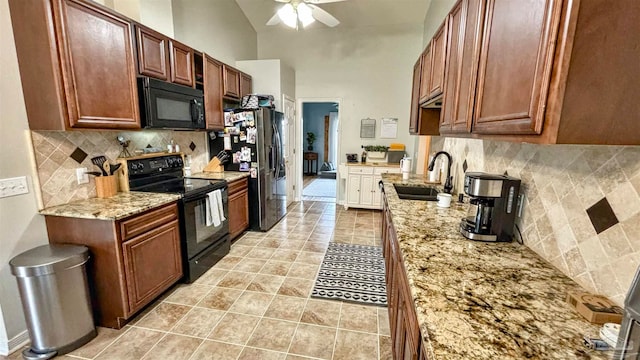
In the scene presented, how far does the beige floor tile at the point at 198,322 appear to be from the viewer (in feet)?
6.40

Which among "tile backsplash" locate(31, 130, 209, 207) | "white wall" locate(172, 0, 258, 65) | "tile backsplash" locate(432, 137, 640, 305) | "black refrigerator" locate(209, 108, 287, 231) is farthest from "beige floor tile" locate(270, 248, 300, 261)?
"white wall" locate(172, 0, 258, 65)

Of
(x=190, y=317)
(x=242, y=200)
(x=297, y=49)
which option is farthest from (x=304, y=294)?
(x=297, y=49)

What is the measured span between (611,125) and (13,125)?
2.95 m

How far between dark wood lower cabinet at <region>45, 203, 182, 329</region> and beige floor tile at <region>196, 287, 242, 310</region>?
423 millimetres

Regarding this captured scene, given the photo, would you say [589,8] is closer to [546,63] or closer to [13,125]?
[546,63]

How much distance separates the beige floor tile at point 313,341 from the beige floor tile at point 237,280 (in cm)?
82

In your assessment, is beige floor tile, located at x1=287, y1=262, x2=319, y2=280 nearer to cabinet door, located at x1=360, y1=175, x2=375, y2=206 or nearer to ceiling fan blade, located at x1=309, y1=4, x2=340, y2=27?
cabinet door, located at x1=360, y1=175, x2=375, y2=206

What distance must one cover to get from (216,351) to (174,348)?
294 millimetres

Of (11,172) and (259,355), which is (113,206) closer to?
(11,172)

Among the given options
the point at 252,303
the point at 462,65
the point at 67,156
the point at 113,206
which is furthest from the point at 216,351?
the point at 462,65

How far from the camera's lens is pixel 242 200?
12.0 ft

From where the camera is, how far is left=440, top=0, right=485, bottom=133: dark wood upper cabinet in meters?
1.24

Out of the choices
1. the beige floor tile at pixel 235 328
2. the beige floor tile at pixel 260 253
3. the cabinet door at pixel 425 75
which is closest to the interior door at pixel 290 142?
the beige floor tile at pixel 260 253

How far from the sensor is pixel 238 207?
3570 mm
